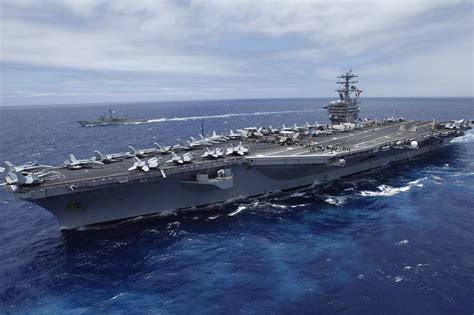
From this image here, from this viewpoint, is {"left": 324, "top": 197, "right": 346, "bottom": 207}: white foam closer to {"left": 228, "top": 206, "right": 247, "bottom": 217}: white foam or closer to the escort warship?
{"left": 228, "top": 206, "right": 247, "bottom": 217}: white foam

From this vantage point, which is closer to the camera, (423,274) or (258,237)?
(423,274)

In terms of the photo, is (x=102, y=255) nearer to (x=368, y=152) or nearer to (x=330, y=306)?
(x=330, y=306)

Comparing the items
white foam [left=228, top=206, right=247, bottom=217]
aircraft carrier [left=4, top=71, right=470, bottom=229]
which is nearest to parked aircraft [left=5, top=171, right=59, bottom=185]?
aircraft carrier [left=4, top=71, right=470, bottom=229]

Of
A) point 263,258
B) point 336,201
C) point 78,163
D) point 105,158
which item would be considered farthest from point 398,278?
point 78,163

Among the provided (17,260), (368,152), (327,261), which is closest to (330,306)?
(327,261)

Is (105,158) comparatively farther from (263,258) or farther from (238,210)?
(263,258)

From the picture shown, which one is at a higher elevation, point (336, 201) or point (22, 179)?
point (22, 179)
